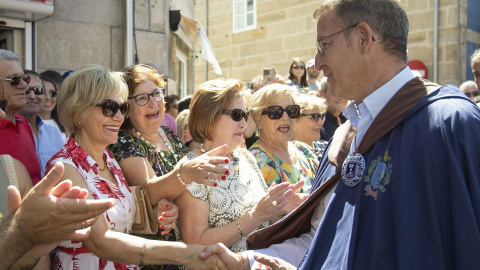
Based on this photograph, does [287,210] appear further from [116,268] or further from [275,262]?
[116,268]

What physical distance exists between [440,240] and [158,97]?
2.30 meters

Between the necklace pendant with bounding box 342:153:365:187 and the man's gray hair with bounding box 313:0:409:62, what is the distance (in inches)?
19.3

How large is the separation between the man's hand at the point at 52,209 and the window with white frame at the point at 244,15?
13642 mm

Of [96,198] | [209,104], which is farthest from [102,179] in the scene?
[209,104]

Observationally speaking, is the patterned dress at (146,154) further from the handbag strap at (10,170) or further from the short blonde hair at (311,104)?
the short blonde hair at (311,104)

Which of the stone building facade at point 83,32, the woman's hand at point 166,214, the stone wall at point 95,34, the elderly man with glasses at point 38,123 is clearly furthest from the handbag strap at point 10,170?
the stone wall at point 95,34

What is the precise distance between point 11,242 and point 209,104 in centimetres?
170

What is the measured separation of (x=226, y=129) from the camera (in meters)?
3.20

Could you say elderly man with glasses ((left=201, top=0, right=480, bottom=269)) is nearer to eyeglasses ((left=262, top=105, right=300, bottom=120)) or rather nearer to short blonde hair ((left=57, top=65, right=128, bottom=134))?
short blonde hair ((left=57, top=65, right=128, bottom=134))

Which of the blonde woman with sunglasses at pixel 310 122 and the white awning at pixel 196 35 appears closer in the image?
the blonde woman with sunglasses at pixel 310 122

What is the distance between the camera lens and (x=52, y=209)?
1.69 metres

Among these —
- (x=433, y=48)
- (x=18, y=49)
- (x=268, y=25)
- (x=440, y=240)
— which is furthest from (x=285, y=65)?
(x=440, y=240)

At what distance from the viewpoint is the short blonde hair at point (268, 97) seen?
13.3 ft

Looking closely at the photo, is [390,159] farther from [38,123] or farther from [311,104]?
[38,123]
